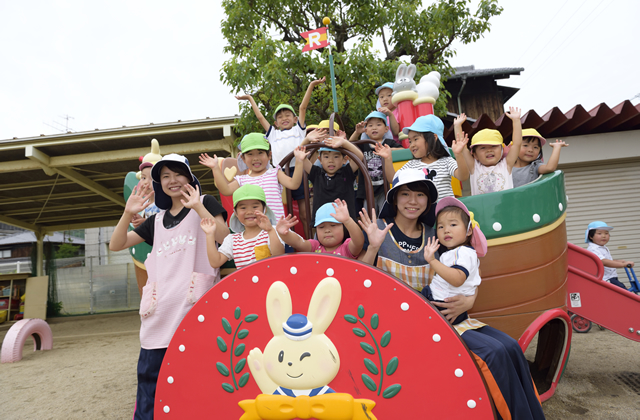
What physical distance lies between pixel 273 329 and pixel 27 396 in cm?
402

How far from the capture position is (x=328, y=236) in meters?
2.21

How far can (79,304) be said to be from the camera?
44.3 ft

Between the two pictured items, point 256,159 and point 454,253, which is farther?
point 256,159

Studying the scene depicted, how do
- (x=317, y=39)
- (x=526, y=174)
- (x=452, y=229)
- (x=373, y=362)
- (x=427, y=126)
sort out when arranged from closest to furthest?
(x=373, y=362), (x=452, y=229), (x=427, y=126), (x=526, y=174), (x=317, y=39)

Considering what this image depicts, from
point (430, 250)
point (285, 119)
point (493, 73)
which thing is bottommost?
point (430, 250)

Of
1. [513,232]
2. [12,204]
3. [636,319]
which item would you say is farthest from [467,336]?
[12,204]

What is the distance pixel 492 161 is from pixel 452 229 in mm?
1253

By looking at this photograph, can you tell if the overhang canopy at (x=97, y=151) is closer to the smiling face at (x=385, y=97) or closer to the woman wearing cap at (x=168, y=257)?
the smiling face at (x=385, y=97)

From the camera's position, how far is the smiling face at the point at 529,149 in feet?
10.8

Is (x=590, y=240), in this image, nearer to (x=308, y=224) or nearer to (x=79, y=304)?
(x=308, y=224)

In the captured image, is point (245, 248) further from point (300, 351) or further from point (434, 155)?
point (434, 155)

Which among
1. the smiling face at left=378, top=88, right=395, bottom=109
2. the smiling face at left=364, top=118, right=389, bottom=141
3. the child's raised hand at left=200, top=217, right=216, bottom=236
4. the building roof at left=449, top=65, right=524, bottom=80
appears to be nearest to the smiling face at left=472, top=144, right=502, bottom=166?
the smiling face at left=364, top=118, right=389, bottom=141

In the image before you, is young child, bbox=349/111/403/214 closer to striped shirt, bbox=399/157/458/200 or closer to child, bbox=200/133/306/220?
striped shirt, bbox=399/157/458/200

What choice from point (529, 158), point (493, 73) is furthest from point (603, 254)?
point (493, 73)
